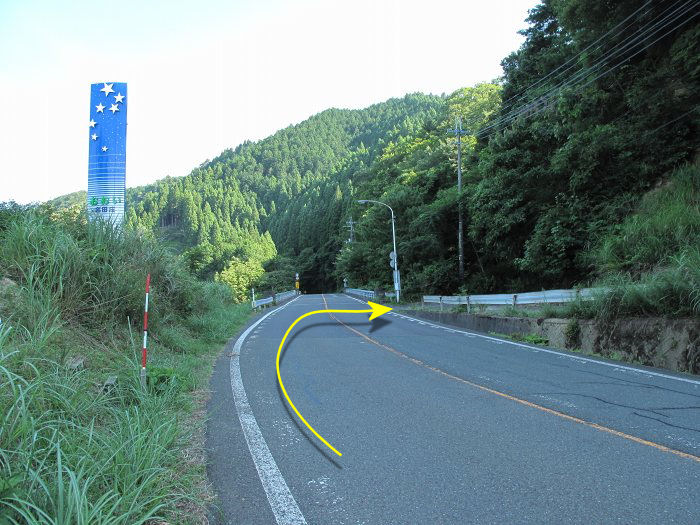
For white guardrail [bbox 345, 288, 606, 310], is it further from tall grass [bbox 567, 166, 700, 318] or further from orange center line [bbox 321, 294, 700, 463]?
orange center line [bbox 321, 294, 700, 463]

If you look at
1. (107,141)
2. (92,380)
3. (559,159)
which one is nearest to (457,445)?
(92,380)

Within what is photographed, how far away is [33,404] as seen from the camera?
13.0ft

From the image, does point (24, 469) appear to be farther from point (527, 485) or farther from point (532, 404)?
point (532, 404)

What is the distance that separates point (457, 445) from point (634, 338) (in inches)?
273

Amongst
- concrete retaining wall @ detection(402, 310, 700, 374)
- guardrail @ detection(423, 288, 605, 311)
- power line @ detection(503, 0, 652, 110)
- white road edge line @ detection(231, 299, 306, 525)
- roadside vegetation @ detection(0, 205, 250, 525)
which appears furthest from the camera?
→ power line @ detection(503, 0, 652, 110)

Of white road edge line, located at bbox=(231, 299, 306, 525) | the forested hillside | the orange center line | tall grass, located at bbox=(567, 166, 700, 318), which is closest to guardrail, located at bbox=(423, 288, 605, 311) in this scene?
tall grass, located at bbox=(567, 166, 700, 318)

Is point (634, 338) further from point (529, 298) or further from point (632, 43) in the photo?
point (632, 43)

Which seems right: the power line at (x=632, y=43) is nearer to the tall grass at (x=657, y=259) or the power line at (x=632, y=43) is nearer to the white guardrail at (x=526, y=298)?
the tall grass at (x=657, y=259)

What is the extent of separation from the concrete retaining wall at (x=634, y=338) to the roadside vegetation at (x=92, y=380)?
7974 millimetres

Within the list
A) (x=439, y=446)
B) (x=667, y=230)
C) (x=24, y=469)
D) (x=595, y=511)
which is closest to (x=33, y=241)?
(x=24, y=469)

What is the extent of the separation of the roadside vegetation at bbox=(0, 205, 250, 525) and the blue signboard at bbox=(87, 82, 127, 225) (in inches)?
60.1

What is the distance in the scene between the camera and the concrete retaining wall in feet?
27.2

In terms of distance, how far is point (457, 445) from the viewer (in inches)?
173

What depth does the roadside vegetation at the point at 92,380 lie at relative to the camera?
290 cm
